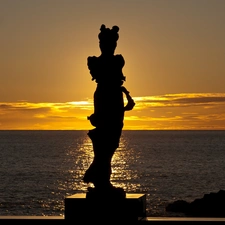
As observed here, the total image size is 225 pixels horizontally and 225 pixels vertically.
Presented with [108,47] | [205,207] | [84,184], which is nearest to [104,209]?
[108,47]

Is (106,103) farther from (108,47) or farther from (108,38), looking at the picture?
(108,38)

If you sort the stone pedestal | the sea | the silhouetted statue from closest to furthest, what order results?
the stone pedestal, the silhouetted statue, the sea

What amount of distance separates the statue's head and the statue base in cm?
277

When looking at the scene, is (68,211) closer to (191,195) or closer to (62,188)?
(191,195)

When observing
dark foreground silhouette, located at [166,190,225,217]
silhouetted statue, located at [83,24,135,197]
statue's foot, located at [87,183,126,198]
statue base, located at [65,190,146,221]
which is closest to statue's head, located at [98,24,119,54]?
silhouetted statue, located at [83,24,135,197]

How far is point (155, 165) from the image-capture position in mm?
90250

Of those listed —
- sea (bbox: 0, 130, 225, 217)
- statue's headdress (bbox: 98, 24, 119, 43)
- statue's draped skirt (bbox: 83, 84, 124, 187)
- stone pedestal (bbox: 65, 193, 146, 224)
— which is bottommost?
sea (bbox: 0, 130, 225, 217)

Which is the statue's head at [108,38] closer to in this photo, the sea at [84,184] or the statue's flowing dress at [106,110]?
the statue's flowing dress at [106,110]

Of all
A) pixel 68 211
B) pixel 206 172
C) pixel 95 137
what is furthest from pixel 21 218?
pixel 206 172

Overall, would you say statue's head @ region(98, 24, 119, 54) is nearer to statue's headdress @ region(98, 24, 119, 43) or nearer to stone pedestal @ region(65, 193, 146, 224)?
statue's headdress @ region(98, 24, 119, 43)

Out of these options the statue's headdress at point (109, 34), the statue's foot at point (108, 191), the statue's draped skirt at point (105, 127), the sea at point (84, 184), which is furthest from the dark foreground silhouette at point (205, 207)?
the statue's headdress at point (109, 34)

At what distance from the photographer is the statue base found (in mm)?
12281

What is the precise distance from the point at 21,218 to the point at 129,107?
289 centimetres

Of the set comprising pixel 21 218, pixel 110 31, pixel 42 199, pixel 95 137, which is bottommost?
pixel 42 199
